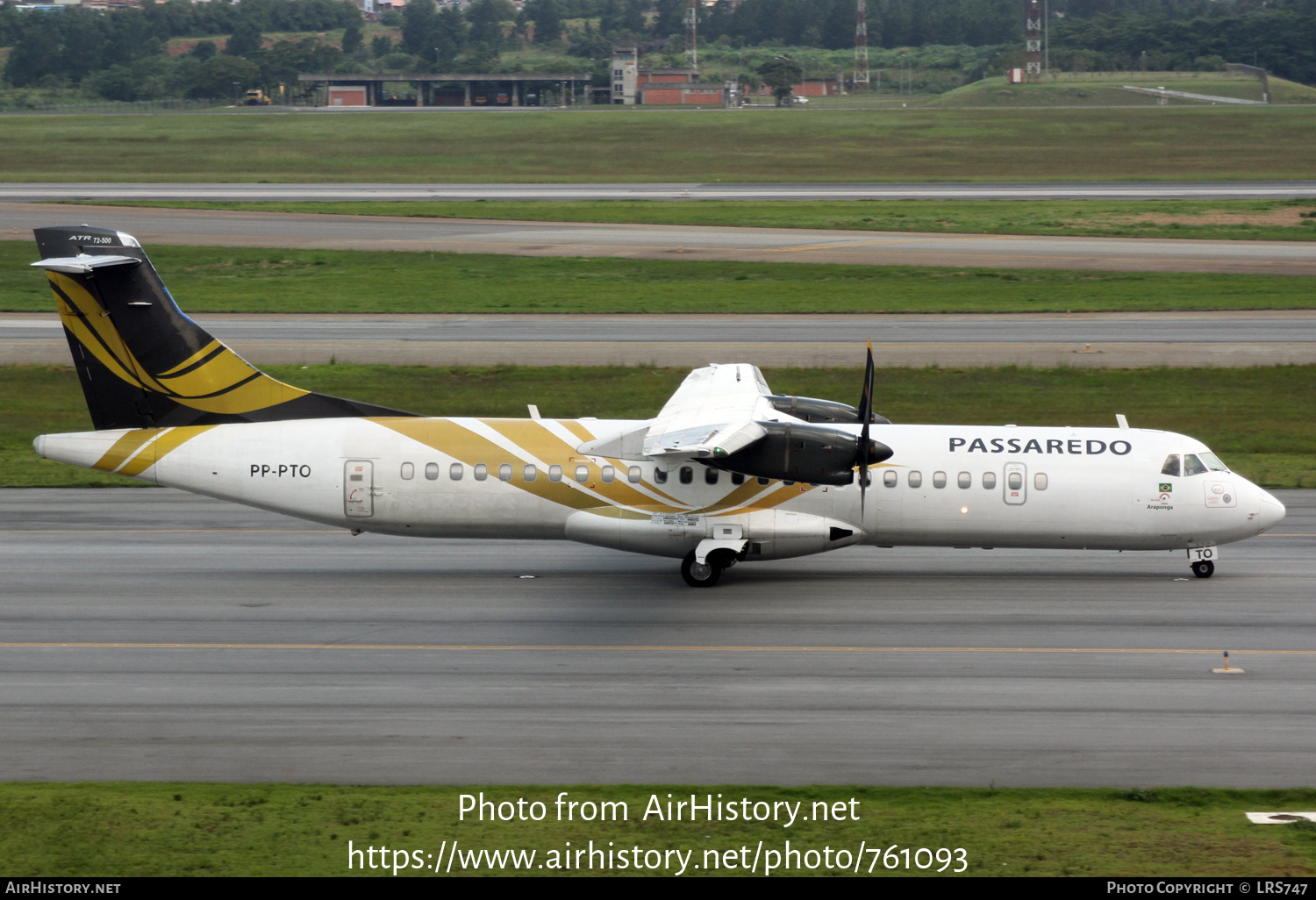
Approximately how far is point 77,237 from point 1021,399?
1037 inches

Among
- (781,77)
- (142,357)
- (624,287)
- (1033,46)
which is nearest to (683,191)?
(624,287)

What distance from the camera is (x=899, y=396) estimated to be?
3778 centimetres

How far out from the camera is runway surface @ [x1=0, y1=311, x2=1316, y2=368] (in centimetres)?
4269

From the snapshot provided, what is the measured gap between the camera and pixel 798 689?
58.5 ft

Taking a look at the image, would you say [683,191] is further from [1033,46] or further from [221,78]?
[221,78]

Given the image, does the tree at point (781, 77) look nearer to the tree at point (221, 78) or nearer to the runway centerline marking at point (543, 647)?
the tree at point (221, 78)

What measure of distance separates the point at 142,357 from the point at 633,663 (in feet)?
38.3

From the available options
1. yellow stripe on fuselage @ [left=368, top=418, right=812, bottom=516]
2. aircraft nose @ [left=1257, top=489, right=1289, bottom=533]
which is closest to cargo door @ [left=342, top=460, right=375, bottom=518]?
yellow stripe on fuselage @ [left=368, top=418, right=812, bottom=516]

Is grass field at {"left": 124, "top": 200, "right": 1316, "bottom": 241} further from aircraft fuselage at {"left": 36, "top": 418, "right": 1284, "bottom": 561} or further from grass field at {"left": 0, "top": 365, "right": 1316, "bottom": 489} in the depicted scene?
aircraft fuselage at {"left": 36, "top": 418, "right": 1284, "bottom": 561}

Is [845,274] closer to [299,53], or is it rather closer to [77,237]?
[77,237]

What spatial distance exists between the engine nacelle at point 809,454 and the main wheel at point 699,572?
3.09 m

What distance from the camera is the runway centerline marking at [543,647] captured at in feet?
63.8

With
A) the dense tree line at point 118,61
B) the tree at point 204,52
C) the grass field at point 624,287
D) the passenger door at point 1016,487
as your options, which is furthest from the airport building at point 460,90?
the passenger door at point 1016,487
